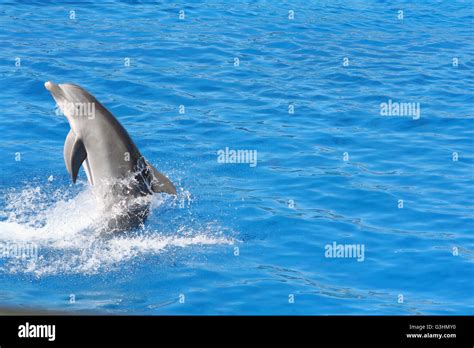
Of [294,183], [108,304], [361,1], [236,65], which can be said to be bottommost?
[108,304]

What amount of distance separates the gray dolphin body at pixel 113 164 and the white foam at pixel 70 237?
0.96 feet

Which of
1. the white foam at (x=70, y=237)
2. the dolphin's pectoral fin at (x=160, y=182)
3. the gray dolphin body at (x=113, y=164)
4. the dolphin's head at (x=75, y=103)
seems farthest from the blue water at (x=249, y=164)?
the dolphin's head at (x=75, y=103)

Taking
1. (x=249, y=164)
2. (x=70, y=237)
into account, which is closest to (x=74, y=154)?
(x=70, y=237)

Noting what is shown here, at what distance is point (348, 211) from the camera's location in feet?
39.2

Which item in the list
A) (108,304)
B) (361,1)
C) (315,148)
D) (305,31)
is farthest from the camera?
(361,1)

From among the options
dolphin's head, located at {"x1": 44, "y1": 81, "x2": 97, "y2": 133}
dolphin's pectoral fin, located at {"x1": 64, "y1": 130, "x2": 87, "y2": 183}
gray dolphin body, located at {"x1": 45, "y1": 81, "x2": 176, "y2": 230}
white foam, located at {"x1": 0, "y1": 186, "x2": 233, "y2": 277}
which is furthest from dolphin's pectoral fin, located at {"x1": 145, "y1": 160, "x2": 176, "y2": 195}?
dolphin's head, located at {"x1": 44, "y1": 81, "x2": 97, "y2": 133}

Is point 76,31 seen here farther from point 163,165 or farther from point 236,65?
point 163,165

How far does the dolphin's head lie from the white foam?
3.50 feet

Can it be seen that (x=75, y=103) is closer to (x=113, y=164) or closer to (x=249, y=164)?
(x=113, y=164)

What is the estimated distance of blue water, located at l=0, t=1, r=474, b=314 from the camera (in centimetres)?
987

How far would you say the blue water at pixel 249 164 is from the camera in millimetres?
9867

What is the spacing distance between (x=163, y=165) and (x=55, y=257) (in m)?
3.67

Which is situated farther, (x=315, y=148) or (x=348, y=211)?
(x=315, y=148)

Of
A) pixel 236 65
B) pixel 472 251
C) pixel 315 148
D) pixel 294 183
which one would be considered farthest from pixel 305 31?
pixel 472 251
